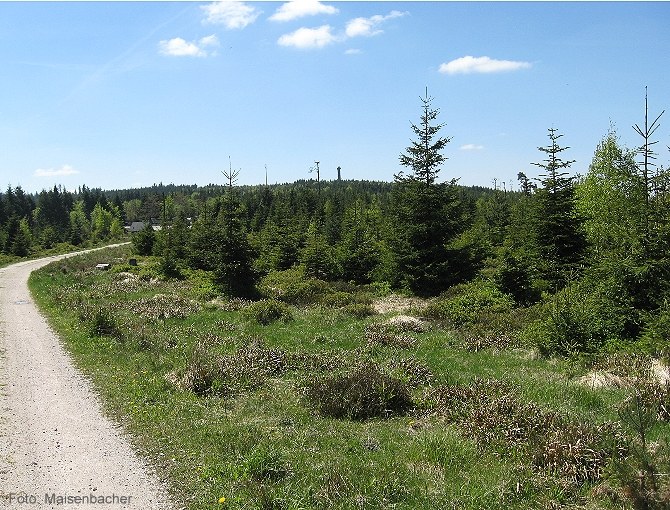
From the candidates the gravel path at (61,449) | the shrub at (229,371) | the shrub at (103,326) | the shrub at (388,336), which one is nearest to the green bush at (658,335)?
the shrub at (388,336)

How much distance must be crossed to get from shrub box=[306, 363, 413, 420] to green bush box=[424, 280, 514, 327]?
821 centimetres

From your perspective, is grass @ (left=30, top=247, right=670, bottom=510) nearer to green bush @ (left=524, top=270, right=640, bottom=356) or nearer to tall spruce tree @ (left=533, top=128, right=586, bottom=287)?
green bush @ (left=524, top=270, right=640, bottom=356)

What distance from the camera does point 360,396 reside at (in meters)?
9.98

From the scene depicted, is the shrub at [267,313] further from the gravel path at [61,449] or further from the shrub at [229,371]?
the gravel path at [61,449]

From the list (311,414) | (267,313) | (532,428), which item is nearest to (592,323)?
(532,428)

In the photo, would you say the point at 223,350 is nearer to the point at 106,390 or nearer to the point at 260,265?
the point at 106,390

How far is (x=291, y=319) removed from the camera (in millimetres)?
19547

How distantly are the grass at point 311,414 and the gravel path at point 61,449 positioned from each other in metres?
0.40

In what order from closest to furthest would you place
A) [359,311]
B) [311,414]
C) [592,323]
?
[311,414], [592,323], [359,311]

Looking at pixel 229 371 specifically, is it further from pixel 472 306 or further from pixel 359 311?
pixel 472 306

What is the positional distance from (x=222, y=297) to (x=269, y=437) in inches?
674

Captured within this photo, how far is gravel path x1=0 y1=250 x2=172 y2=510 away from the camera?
6805 mm

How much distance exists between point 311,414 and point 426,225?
18268 millimetres

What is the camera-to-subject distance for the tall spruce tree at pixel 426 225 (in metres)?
26.1
